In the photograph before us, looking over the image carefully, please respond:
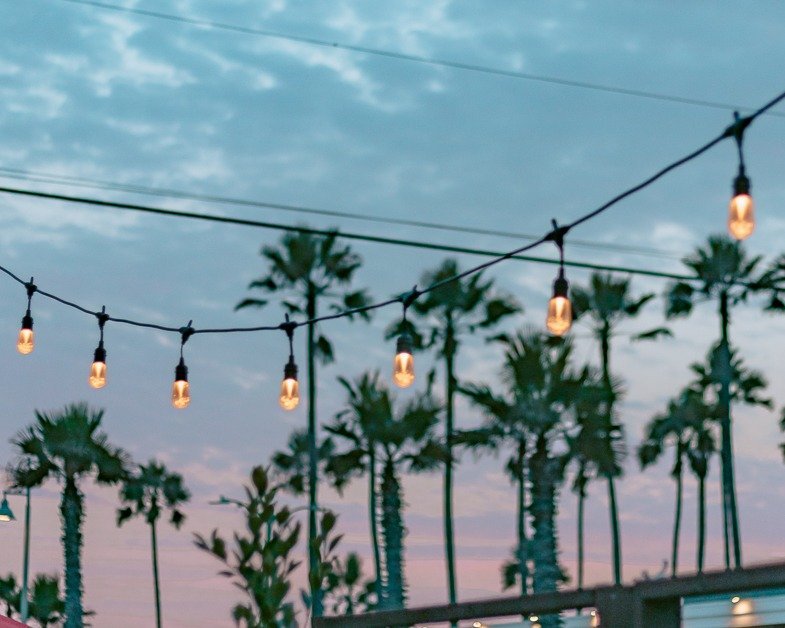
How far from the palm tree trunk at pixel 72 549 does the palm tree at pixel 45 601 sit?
29.5ft

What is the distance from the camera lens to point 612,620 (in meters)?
13.5

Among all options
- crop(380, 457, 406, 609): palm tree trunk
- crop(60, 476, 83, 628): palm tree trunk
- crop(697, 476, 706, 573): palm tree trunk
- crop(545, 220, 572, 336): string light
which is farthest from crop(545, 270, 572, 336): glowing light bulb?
crop(697, 476, 706, 573): palm tree trunk

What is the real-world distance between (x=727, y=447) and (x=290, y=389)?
3713cm

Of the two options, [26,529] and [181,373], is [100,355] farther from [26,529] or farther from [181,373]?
[26,529]

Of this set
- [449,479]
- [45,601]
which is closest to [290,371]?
[449,479]

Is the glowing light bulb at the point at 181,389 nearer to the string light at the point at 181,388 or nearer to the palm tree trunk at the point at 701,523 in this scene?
the string light at the point at 181,388

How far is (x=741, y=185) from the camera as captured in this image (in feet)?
A: 22.8

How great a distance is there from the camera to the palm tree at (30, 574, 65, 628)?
5272cm

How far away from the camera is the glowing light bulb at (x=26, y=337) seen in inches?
532

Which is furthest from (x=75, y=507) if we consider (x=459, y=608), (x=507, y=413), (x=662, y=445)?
(x=459, y=608)

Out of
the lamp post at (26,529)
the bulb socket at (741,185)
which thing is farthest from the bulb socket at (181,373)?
the lamp post at (26,529)

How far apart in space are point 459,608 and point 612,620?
7.07ft

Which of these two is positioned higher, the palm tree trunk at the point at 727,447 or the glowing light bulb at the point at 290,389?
the palm tree trunk at the point at 727,447

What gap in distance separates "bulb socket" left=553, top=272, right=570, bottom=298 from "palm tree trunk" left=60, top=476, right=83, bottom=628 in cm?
3709
